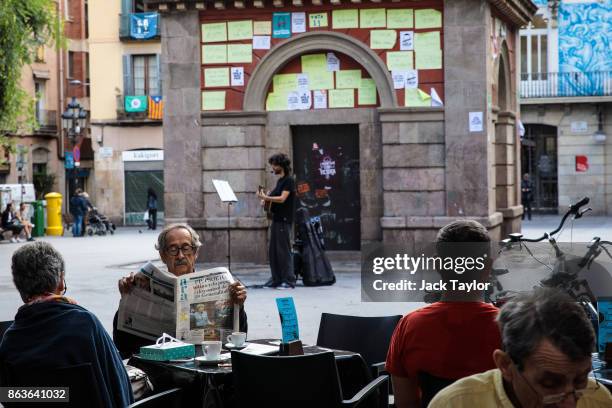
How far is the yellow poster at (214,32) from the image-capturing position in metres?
19.0

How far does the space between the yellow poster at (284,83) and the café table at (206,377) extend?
41.5 ft

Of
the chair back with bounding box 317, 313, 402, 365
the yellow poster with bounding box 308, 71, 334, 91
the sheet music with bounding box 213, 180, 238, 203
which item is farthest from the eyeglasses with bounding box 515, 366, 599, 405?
the yellow poster with bounding box 308, 71, 334, 91

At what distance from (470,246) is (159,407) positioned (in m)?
1.51

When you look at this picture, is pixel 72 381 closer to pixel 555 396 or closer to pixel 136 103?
pixel 555 396

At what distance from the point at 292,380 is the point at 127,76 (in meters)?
41.4

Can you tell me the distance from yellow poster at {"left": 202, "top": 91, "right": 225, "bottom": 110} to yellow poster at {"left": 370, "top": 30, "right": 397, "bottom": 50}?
2512 millimetres

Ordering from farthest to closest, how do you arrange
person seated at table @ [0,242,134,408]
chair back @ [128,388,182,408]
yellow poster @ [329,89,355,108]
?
yellow poster @ [329,89,355,108]
person seated at table @ [0,242,134,408]
chair back @ [128,388,182,408]

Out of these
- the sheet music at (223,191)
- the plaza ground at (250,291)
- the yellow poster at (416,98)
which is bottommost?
the plaza ground at (250,291)

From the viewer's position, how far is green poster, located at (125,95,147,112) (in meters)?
45.3

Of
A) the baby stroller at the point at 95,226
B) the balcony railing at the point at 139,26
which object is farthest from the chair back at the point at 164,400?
the balcony railing at the point at 139,26

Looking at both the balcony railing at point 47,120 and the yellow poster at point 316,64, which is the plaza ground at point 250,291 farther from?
the balcony railing at point 47,120

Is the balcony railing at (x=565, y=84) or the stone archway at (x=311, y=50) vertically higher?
the balcony railing at (x=565, y=84)

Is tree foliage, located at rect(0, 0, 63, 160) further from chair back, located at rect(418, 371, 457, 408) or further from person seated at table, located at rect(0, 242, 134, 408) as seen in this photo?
chair back, located at rect(418, 371, 457, 408)

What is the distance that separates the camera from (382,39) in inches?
727
